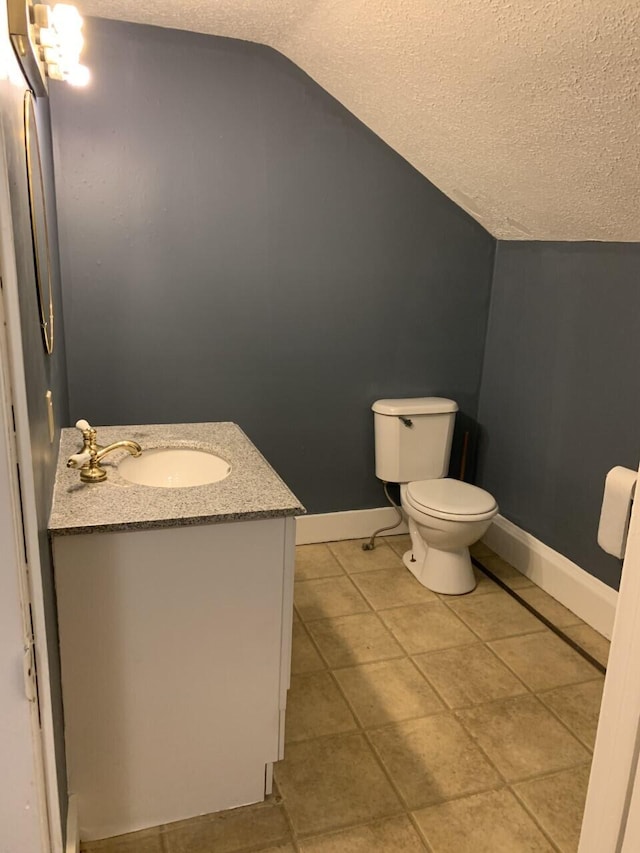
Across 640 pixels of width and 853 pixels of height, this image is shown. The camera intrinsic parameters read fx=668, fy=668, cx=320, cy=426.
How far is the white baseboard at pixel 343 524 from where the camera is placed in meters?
3.28

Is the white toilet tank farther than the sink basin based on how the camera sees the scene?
Yes

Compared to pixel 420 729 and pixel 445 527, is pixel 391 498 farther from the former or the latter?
pixel 420 729

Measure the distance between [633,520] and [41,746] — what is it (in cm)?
106

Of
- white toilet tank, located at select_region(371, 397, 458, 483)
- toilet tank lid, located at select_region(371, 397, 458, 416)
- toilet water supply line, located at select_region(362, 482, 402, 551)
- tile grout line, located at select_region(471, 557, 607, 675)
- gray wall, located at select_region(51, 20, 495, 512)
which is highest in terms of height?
gray wall, located at select_region(51, 20, 495, 512)

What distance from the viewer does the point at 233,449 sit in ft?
6.79

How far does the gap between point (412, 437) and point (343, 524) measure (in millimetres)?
580

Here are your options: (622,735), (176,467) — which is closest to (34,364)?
(176,467)

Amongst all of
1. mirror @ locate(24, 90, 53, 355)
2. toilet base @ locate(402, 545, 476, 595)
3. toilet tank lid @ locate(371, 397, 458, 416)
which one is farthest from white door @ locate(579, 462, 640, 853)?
toilet tank lid @ locate(371, 397, 458, 416)

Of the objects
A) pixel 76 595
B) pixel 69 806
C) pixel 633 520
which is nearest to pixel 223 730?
pixel 69 806

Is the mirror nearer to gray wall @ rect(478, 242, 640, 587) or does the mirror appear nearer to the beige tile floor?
the beige tile floor

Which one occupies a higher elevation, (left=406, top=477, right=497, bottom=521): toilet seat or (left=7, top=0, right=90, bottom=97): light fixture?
(left=7, top=0, right=90, bottom=97): light fixture

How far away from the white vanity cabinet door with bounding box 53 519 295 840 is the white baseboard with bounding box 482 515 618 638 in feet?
4.86

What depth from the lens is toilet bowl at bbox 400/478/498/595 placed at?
2729 mm

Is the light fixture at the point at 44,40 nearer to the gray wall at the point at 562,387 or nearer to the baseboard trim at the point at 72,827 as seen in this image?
the baseboard trim at the point at 72,827
